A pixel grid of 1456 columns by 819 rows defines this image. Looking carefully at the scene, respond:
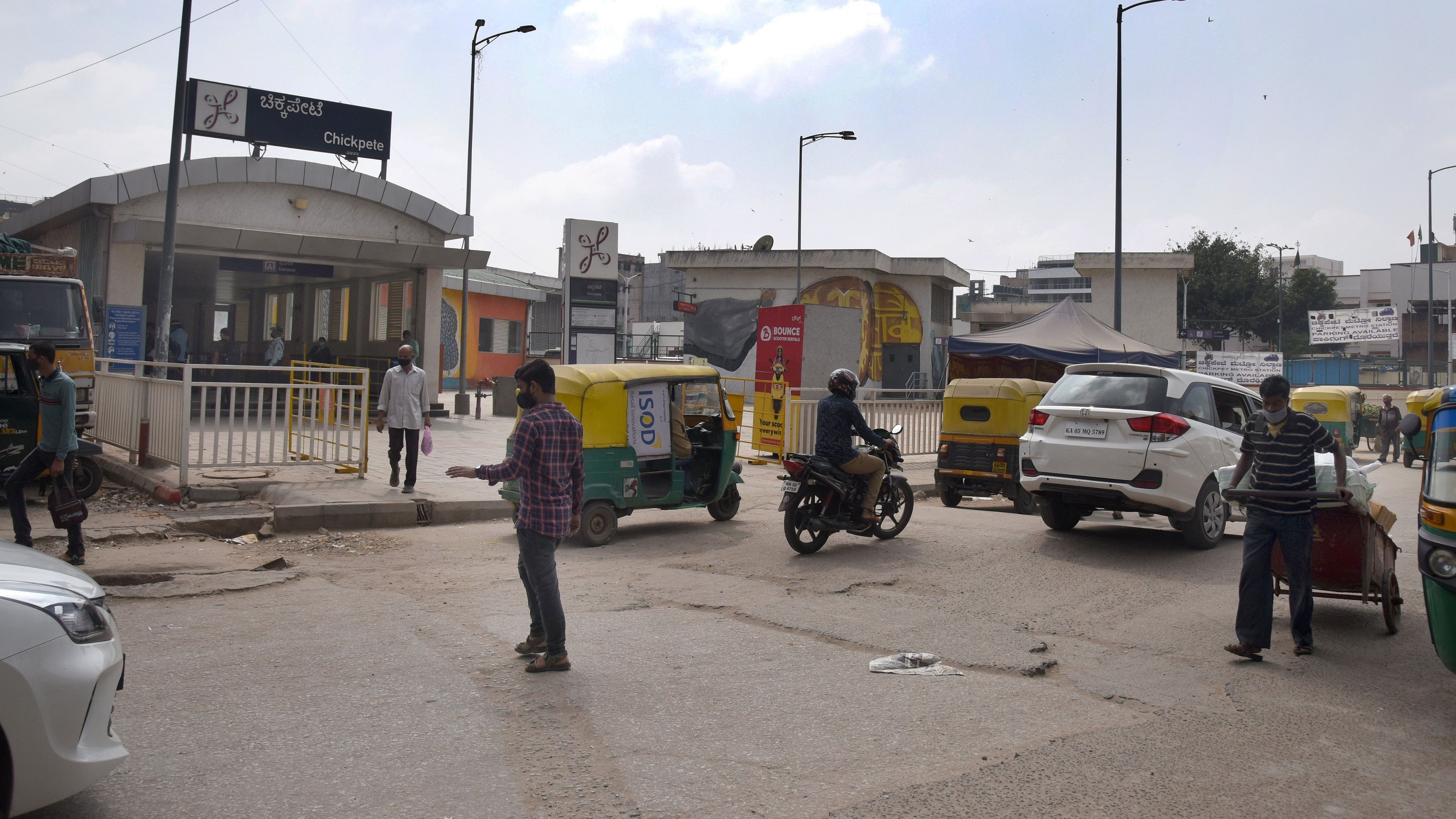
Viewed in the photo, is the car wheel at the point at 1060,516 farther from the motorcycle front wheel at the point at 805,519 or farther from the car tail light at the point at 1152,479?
the motorcycle front wheel at the point at 805,519

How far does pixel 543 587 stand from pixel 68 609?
96.3 inches

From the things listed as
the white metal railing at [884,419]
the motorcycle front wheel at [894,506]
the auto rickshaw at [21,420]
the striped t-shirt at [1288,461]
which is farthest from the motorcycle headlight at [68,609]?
the white metal railing at [884,419]

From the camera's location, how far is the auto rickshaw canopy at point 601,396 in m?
9.96

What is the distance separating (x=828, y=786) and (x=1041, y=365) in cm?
2046

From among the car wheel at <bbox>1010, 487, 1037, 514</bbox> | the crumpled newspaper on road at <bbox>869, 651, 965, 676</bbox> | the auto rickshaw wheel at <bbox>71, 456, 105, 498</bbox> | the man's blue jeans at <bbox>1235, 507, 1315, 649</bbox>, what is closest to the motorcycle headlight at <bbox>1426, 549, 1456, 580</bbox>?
the man's blue jeans at <bbox>1235, 507, 1315, 649</bbox>

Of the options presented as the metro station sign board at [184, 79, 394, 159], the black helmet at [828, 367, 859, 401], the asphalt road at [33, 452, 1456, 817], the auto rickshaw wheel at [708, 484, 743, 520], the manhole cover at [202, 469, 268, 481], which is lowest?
the asphalt road at [33, 452, 1456, 817]

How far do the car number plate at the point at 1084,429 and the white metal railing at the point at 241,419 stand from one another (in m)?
7.53

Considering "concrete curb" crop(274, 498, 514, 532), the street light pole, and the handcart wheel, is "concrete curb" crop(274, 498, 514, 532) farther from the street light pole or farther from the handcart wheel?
the handcart wheel

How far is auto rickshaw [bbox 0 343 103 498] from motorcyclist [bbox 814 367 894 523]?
23.9ft

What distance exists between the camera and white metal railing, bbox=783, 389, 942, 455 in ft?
56.3

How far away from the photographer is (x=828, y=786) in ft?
13.3

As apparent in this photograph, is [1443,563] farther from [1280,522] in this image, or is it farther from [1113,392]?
[1113,392]

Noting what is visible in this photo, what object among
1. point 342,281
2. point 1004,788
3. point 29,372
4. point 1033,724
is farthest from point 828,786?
point 342,281

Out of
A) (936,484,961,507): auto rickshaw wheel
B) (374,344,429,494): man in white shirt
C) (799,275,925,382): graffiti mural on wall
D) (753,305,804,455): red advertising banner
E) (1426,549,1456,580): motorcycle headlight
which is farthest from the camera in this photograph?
(799,275,925,382): graffiti mural on wall
